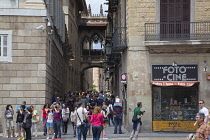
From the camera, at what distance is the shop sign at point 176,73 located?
24328 millimetres

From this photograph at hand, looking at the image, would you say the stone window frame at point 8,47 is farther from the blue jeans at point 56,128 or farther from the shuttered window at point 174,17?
the shuttered window at point 174,17

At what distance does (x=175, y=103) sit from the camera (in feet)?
81.3

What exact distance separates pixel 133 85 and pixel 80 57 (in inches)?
1659

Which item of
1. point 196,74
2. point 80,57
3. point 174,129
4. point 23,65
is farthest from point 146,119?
point 80,57

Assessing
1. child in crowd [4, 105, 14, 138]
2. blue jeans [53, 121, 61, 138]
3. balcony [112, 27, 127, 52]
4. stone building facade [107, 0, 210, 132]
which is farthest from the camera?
balcony [112, 27, 127, 52]

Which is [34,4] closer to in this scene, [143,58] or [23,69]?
[23,69]

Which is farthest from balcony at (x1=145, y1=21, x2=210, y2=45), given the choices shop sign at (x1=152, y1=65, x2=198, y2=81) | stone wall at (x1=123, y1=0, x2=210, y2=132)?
shop sign at (x1=152, y1=65, x2=198, y2=81)

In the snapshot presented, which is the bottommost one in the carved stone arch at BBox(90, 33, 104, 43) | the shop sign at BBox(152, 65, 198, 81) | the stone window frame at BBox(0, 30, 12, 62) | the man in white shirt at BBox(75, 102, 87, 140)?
the man in white shirt at BBox(75, 102, 87, 140)

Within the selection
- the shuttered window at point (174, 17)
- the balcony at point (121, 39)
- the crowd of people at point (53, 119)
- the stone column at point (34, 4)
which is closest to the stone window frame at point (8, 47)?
the stone column at point (34, 4)

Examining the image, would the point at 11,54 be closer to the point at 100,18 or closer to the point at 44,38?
the point at 44,38

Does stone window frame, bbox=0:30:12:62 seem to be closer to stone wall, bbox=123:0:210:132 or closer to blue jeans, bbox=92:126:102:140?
stone wall, bbox=123:0:210:132

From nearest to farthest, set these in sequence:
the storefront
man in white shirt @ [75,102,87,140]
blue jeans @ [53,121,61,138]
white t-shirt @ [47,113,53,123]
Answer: man in white shirt @ [75,102,87,140] < blue jeans @ [53,121,61,138] < white t-shirt @ [47,113,53,123] < the storefront

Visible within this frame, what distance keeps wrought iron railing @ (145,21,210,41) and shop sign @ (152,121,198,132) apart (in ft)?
13.4

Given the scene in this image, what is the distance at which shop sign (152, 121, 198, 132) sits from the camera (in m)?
24.6
